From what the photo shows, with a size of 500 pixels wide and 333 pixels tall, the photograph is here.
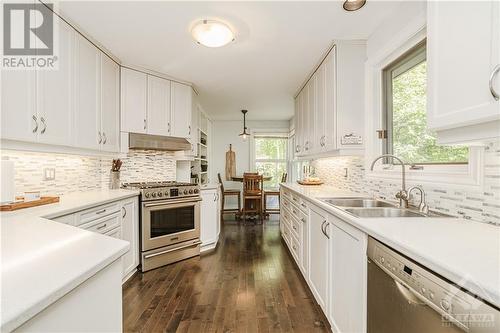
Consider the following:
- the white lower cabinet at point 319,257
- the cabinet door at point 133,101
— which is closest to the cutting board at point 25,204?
the cabinet door at point 133,101

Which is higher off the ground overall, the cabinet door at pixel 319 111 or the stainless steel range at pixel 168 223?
the cabinet door at pixel 319 111

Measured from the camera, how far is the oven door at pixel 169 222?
2598mm

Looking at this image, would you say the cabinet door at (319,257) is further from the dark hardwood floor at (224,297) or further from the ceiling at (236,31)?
the ceiling at (236,31)

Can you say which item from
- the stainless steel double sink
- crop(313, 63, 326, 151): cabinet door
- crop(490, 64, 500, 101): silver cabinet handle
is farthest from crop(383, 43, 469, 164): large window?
crop(490, 64, 500, 101): silver cabinet handle

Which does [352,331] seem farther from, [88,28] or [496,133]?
[88,28]

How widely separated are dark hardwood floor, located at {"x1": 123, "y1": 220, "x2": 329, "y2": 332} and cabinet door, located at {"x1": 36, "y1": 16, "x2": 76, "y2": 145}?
1486 millimetres

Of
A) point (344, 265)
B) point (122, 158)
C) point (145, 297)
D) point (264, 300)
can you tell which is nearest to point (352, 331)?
point (344, 265)

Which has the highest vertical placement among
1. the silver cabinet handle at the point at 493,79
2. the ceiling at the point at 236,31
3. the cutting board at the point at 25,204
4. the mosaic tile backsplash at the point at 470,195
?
the ceiling at the point at 236,31

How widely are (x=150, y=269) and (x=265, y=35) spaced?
265cm

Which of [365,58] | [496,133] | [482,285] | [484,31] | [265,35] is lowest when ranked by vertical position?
[482,285]

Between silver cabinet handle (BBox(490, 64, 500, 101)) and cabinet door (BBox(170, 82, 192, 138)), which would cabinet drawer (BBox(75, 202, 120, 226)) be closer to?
cabinet door (BBox(170, 82, 192, 138))

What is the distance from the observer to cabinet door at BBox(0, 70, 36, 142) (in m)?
1.49

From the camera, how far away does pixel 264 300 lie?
2.06 m

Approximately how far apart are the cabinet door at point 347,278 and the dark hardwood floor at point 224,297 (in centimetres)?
36
